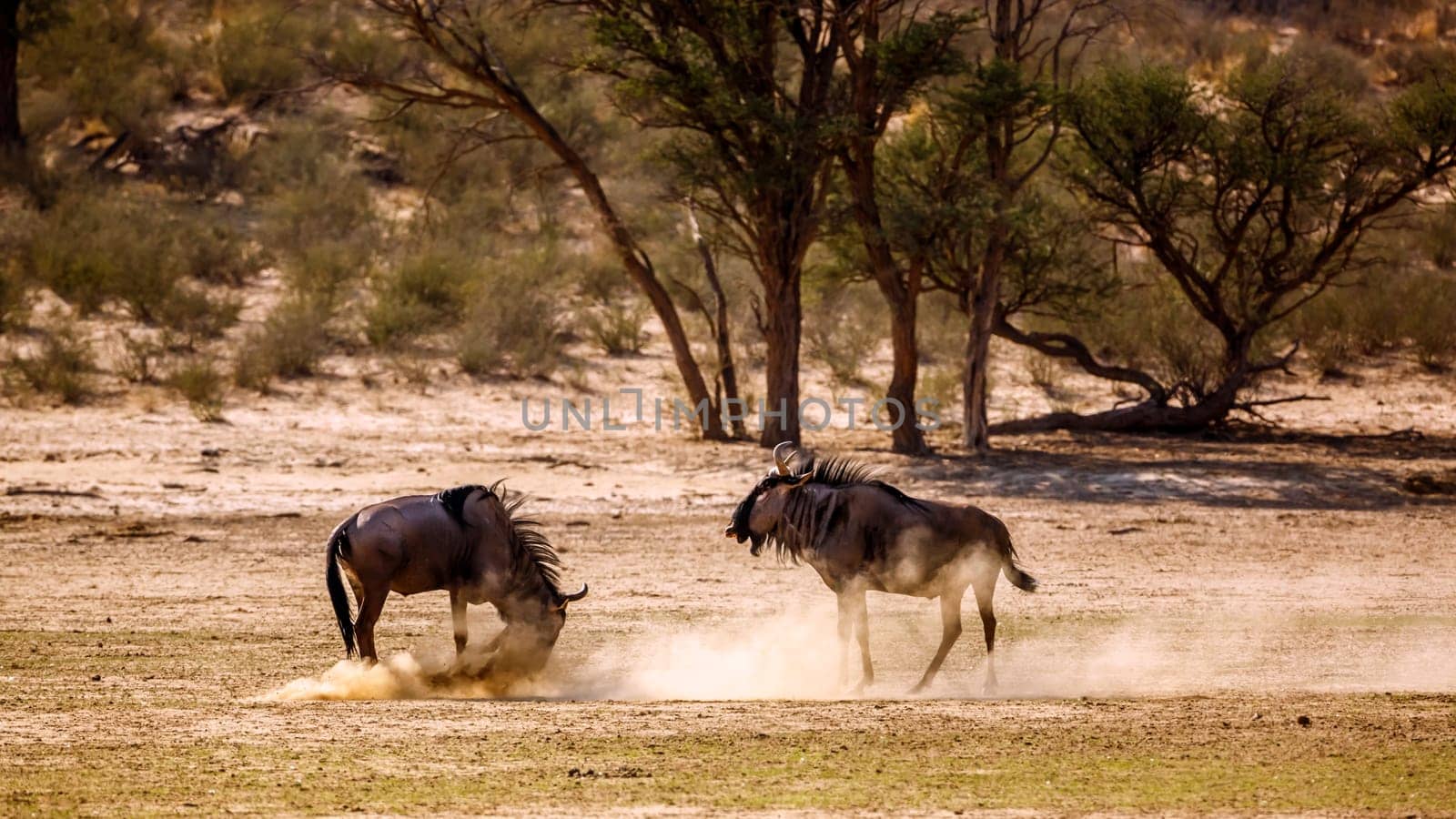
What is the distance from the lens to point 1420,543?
54.4 feet

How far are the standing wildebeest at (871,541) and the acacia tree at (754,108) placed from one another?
1110 cm

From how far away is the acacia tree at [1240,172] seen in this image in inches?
938

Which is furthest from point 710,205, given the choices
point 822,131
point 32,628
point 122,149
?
point 122,149

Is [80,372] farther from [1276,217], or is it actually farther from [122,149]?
[1276,217]

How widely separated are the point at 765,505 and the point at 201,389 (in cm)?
1432

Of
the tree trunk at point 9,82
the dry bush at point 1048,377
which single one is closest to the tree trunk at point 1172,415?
the dry bush at point 1048,377

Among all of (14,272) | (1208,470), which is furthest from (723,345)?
(14,272)

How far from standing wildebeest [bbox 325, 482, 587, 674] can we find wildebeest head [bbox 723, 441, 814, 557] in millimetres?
1071

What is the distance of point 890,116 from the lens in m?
22.2

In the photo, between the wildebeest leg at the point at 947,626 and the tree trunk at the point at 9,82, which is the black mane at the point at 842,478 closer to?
the wildebeest leg at the point at 947,626

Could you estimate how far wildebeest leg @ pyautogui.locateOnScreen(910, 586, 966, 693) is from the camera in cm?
1048

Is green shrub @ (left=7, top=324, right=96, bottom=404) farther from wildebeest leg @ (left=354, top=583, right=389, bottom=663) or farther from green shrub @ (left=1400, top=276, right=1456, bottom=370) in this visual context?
green shrub @ (left=1400, top=276, right=1456, bottom=370)

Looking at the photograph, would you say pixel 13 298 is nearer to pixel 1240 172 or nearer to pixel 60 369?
pixel 60 369

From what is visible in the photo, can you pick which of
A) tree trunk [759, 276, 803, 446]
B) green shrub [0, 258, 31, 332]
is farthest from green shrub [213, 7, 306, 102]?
tree trunk [759, 276, 803, 446]
